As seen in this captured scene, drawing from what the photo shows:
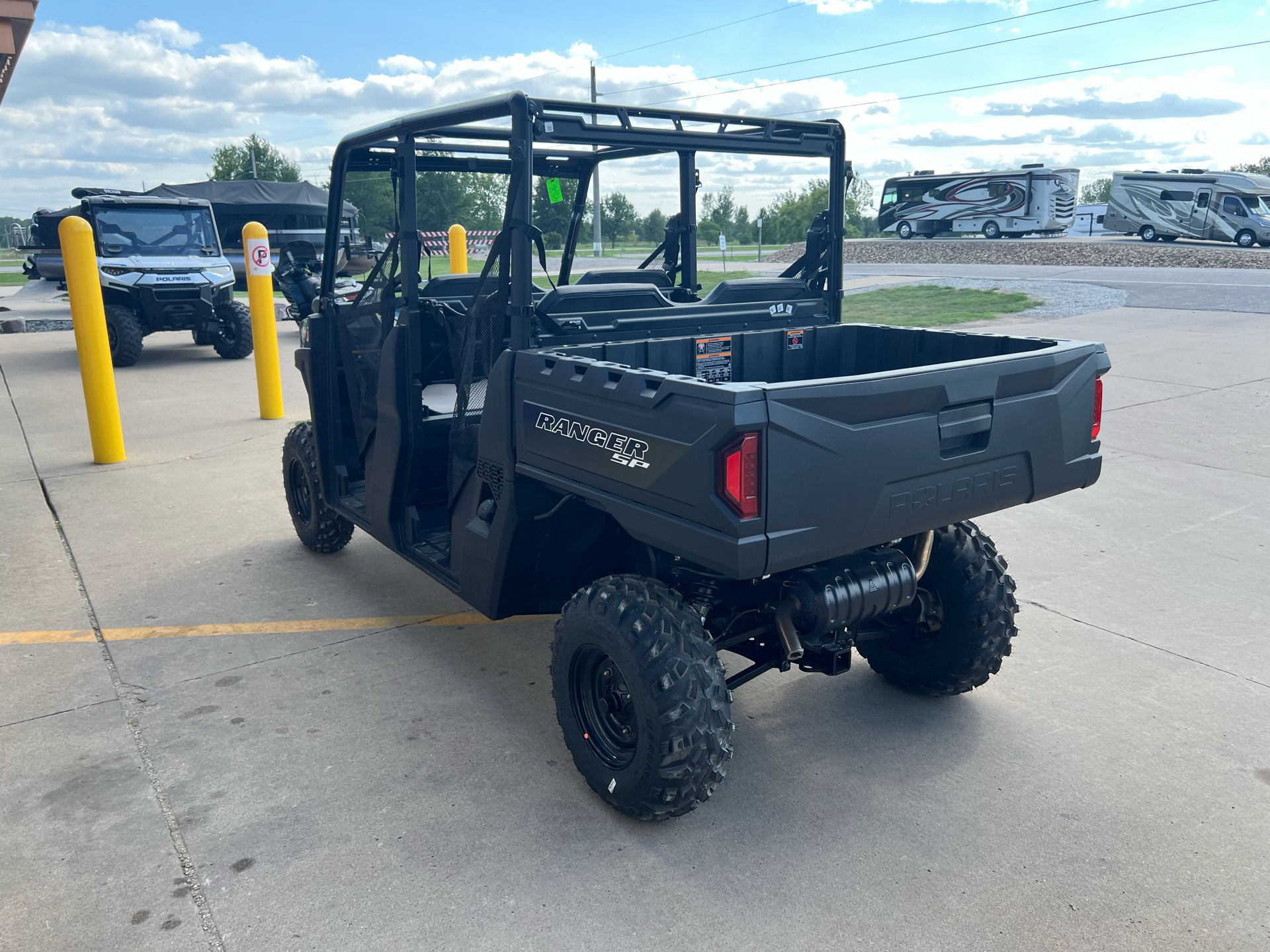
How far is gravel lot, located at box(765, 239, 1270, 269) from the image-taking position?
26.3 m

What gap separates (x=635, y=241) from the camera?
4.93m

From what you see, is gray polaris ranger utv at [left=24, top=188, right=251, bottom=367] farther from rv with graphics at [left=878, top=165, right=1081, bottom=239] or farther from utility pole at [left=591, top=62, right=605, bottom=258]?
rv with graphics at [left=878, top=165, right=1081, bottom=239]

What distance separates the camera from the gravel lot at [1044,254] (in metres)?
26.3

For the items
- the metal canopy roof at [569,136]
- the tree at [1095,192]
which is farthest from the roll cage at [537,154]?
the tree at [1095,192]

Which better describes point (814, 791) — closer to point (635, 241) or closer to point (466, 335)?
point (466, 335)

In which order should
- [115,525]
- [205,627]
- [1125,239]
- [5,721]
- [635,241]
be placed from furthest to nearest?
[1125,239]
[115,525]
[635,241]
[205,627]
[5,721]

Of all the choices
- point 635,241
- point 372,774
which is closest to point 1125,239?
point 635,241

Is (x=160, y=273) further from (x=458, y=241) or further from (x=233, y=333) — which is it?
(x=458, y=241)

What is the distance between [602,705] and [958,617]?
136 centimetres

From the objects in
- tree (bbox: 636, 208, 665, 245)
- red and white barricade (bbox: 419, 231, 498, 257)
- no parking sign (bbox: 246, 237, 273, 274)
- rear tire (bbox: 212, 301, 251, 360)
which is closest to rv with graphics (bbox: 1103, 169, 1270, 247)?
rear tire (bbox: 212, 301, 251, 360)

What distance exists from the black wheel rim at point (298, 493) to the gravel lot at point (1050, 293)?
11091mm

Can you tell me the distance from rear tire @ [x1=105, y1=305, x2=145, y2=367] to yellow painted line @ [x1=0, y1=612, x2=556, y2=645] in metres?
9.10

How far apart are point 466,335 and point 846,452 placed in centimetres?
165

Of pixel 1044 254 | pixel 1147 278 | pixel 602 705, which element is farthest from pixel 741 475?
pixel 1044 254
